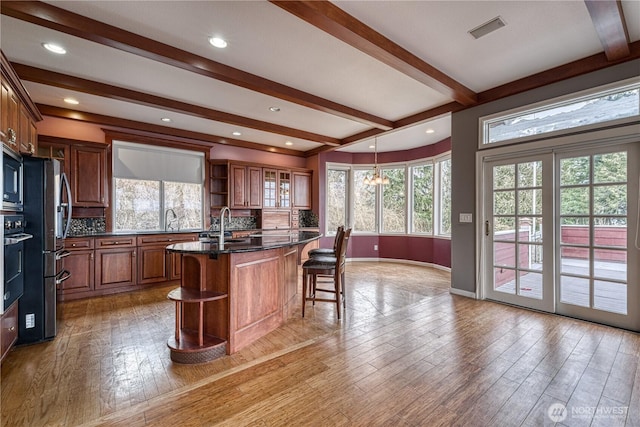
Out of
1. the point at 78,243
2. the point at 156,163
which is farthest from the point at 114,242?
the point at 156,163

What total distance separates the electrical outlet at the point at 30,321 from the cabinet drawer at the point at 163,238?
6.26ft

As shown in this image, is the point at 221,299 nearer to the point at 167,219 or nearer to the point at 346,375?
the point at 346,375

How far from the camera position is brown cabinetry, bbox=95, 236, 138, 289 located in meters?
4.19

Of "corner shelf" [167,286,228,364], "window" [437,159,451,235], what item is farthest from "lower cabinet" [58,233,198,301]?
"window" [437,159,451,235]

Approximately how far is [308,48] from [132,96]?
244cm

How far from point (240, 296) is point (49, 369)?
4.80 ft

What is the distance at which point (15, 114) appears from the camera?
2846 millimetres

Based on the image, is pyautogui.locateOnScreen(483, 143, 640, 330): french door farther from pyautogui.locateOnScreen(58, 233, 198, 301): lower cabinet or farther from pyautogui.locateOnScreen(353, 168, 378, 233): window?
pyautogui.locateOnScreen(58, 233, 198, 301): lower cabinet

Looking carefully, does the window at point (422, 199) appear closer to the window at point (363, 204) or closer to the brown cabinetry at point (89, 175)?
the window at point (363, 204)

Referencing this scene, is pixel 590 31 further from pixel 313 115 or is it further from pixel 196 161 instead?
pixel 196 161

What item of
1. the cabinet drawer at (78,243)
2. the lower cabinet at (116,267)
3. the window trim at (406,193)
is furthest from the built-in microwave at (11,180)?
the window trim at (406,193)

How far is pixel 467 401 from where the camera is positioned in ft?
5.99

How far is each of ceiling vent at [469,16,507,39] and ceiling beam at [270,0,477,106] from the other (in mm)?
544

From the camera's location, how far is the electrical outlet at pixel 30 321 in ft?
8.64
